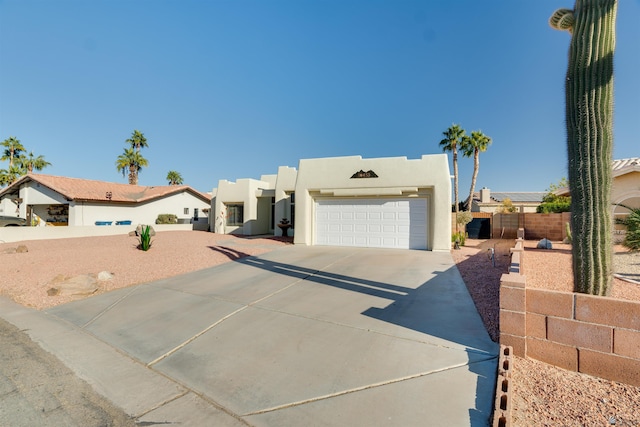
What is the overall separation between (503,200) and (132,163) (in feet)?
148

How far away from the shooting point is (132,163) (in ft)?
114

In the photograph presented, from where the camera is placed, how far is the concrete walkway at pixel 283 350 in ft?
9.04

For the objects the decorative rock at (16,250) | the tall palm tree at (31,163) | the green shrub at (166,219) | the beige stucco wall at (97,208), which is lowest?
the decorative rock at (16,250)

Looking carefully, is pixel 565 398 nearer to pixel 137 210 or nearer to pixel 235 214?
pixel 235 214

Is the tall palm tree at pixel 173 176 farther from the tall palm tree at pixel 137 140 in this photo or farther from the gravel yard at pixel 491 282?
the gravel yard at pixel 491 282

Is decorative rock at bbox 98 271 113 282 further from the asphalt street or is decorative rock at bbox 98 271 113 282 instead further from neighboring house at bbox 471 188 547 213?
neighboring house at bbox 471 188 547 213

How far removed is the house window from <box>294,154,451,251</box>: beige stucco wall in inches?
313

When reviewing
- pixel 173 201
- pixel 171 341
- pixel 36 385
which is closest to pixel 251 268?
pixel 171 341

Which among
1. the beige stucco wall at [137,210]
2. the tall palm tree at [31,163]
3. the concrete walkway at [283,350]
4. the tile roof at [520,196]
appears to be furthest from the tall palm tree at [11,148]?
the tile roof at [520,196]

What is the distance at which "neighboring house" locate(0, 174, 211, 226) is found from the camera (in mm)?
21109

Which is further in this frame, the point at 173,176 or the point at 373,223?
the point at 173,176

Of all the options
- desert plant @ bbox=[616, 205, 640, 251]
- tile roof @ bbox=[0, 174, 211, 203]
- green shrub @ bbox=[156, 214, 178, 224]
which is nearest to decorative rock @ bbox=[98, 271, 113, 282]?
desert plant @ bbox=[616, 205, 640, 251]

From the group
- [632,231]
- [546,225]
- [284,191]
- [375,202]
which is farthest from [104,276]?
[546,225]

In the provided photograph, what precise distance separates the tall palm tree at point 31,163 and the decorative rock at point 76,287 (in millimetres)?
35581
